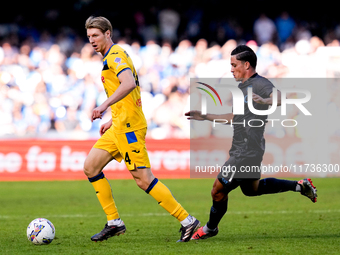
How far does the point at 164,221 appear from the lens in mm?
7129

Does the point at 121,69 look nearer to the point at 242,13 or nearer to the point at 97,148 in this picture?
the point at 97,148

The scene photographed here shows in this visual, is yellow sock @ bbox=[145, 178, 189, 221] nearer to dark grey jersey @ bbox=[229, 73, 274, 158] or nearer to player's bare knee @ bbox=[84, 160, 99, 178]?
player's bare knee @ bbox=[84, 160, 99, 178]

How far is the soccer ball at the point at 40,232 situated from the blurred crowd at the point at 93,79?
24.6ft

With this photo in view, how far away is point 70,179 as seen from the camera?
12625 millimetres

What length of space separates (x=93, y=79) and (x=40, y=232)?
832cm

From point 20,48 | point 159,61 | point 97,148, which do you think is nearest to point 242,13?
point 159,61

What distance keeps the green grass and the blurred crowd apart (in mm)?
1728

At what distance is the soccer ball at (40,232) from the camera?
536 cm

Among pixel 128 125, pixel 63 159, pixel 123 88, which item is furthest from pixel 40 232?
pixel 63 159

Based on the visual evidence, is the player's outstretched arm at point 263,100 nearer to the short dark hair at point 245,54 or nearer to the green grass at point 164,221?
the short dark hair at point 245,54

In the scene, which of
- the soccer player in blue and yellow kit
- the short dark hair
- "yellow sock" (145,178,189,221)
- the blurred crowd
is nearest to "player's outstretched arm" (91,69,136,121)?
the soccer player in blue and yellow kit

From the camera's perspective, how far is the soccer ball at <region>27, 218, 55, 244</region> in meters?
5.36

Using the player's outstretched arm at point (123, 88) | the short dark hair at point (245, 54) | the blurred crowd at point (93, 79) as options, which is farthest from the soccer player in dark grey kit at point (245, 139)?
the blurred crowd at point (93, 79)

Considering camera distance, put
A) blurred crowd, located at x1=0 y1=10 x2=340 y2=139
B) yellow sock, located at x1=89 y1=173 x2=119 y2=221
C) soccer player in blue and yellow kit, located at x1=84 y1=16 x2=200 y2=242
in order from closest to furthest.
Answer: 1. soccer player in blue and yellow kit, located at x1=84 y1=16 x2=200 y2=242
2. yellow sock, located at x1=89 y1=173 x2=119 y2=221
3. blurred crowd, located at x1=0 y1=10 x2=340 y2=139
